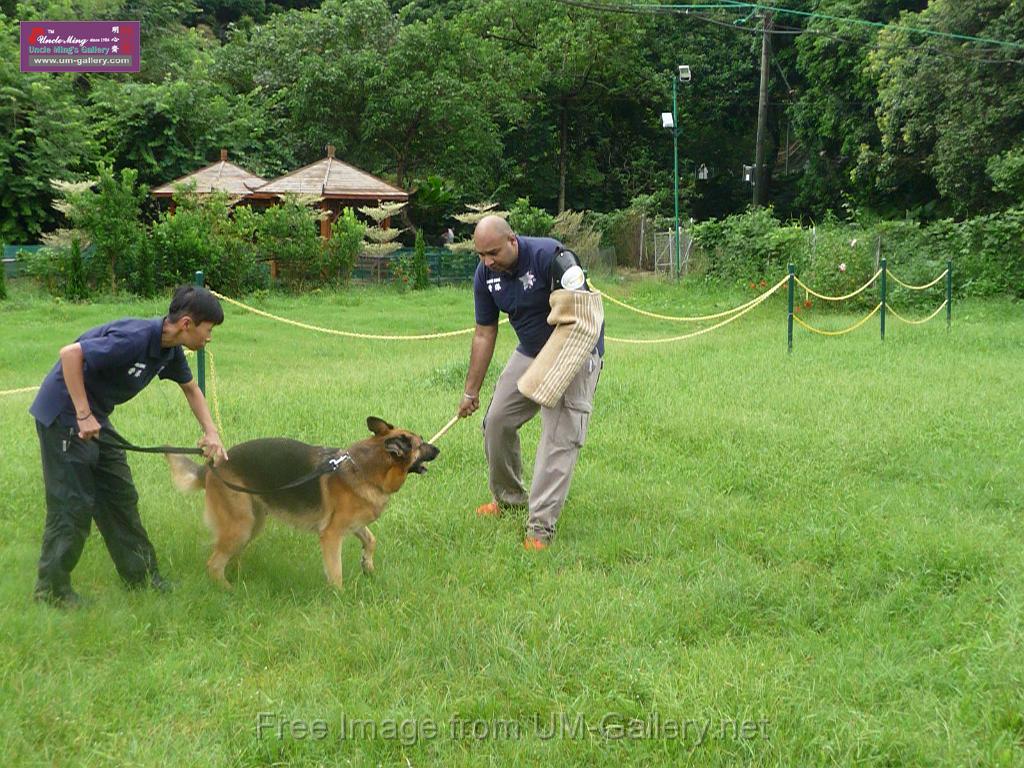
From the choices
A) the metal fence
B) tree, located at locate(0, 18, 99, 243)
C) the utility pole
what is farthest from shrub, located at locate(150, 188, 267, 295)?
the utility pole

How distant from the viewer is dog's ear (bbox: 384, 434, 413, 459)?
4.82 m

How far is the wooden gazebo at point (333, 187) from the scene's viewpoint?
26328 millimetres

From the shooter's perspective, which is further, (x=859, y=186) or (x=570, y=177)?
(x=570, y=177)

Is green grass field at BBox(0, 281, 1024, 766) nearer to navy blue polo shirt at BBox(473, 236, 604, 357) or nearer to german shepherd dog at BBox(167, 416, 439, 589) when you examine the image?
german shepherd dog at BBox(167, 416, 439, 589)

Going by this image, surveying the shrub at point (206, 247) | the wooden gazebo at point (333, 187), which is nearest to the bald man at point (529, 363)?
the shrub at point (206, 247)

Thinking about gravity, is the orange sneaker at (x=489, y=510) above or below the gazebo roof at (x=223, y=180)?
below

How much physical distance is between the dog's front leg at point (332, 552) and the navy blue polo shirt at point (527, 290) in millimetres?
1584

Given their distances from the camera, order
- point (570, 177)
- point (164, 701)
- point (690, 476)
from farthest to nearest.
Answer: point (570, 177)
point (690, 476)
point (164, 701)

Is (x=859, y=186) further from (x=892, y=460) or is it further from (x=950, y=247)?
(x=892, y=460)

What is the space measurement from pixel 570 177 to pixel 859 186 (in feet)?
37.5

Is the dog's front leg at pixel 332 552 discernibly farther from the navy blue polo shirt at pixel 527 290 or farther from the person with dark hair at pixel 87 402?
the navy blue polo shirt at pixel 527 290

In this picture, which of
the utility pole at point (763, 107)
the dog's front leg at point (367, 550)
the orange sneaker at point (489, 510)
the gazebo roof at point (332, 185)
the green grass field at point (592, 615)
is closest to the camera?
the green grass field at point (592, 615)

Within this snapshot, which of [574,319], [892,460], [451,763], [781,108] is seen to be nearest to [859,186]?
[781,108]

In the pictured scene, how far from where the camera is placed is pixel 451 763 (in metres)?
3.39
